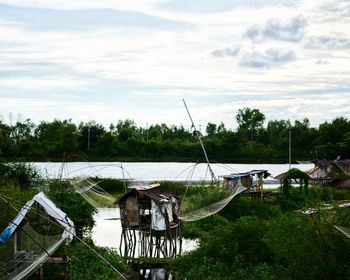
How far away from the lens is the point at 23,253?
11.3 m

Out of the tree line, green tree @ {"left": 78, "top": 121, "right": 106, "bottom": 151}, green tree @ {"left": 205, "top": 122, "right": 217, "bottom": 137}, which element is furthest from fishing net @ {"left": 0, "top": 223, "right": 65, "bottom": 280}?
green tree @ {"left": 205, "top": 122, "right": 217, "bottom": 137}

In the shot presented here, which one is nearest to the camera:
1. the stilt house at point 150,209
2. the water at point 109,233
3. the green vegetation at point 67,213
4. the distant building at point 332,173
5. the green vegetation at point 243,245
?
the green vegetation at point 243,245

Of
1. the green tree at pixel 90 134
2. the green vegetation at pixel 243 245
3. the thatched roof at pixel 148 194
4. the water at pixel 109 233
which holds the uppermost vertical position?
the green tree at pixel 90 134

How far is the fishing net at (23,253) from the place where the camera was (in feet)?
33.8

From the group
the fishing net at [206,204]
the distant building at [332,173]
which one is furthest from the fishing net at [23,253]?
the distant building at [332,173]

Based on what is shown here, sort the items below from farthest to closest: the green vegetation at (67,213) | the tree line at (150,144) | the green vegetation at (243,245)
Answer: the tree line at (150,144)
the green vegetation at (67,213)
the green vegetation at (243,245)

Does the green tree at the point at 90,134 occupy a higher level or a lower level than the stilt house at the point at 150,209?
higher

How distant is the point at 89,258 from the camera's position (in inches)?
554

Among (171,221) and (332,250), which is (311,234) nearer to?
(332,250)

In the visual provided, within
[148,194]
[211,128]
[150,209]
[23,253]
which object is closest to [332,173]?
[150,209]

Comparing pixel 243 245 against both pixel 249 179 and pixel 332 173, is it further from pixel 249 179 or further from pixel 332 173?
pixel 332 173

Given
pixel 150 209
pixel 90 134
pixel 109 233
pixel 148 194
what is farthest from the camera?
pixel 90 134

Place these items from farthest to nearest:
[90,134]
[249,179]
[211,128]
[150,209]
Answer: [211,128]
[90,134]
[249,179]
[150,209]

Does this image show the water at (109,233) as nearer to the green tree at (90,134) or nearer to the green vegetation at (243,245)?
the green vegetation at (243,245)
